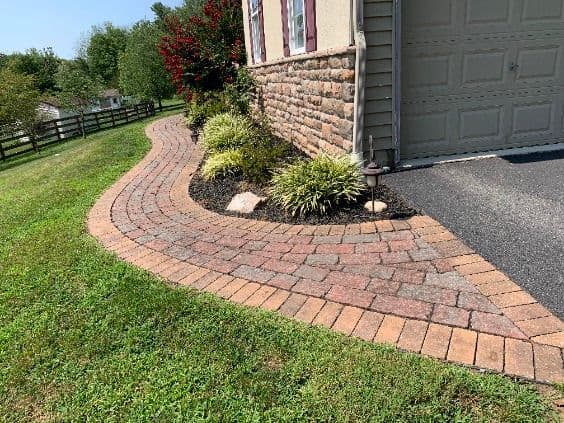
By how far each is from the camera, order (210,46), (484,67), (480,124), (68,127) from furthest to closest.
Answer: (68,127) < (210,46) < (480,124) < (484,67)

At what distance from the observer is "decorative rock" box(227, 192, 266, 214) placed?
14.5ft

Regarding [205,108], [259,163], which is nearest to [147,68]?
[205,108]

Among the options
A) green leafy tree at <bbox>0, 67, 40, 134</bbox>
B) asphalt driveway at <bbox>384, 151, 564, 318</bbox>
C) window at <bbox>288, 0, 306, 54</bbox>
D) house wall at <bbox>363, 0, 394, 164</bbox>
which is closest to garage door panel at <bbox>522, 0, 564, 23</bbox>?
asphalt driveway at <bbox>384, 151, 564, 318</bbox>

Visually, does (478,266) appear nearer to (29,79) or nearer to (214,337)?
(214,337)

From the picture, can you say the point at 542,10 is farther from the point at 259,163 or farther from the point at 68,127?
the point at 68,127

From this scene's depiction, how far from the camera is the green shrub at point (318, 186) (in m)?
4.05

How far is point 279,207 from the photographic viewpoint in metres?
4.38

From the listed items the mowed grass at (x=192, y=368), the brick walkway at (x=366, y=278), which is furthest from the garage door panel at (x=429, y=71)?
the mowed grass at (x=192, y=368)

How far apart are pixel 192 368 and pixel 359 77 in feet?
11.8

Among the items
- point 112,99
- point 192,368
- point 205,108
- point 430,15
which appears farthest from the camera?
point 112,99

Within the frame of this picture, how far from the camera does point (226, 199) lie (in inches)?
193

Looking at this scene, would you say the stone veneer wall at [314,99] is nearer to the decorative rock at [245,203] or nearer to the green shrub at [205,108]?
the decorative rock at [245,203]

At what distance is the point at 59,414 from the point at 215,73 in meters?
11.0

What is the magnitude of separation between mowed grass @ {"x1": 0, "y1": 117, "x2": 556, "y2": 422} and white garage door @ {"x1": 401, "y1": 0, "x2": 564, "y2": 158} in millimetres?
3649
